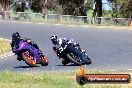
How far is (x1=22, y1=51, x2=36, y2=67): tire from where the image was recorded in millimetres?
15570

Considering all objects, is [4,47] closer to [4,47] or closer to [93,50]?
[4,47]

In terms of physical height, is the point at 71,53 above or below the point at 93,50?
above

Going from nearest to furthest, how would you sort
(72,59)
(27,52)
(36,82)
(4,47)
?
(36,82) → (27,52) → (72,59) → (4,47)

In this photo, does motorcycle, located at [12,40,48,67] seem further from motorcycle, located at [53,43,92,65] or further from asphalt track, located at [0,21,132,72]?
motorcycle, located at [53,43,92,65]

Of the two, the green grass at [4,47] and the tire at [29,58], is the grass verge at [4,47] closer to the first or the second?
the green grass at [4,47]

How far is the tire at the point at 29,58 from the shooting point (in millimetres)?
15570

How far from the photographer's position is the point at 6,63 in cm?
1894

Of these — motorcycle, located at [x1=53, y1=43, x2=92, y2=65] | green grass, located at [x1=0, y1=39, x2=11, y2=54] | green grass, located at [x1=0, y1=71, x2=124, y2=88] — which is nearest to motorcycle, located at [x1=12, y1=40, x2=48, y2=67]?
motorcycle, located at [x1=53, y1=43, x2=92, y2=65]

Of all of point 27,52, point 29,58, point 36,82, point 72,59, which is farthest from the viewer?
point 29,58

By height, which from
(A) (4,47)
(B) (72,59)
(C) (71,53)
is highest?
(C) (71,53)

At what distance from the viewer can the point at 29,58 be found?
1598 centimetres

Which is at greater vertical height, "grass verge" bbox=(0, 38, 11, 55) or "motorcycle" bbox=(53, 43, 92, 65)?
"motorcycle" bbox=(53, 43, 92, 65)

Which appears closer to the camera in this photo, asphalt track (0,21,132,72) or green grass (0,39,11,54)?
asphalt track (0,21,132,72)

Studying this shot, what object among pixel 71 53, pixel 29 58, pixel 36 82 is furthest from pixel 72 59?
pixel 36 82
